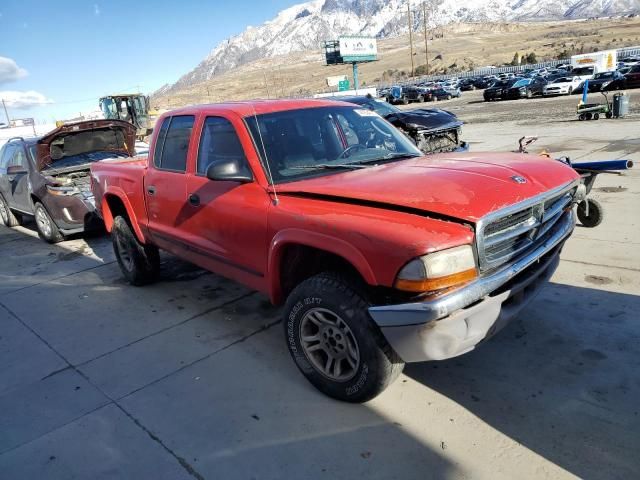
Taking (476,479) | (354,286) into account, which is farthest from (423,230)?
(476,479)

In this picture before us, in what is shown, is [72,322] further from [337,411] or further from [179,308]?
[337,411]

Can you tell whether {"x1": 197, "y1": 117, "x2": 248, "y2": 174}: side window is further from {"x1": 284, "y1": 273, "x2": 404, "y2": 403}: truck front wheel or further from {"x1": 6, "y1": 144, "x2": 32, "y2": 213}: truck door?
{"x1": 6, "y1": 144, "x2": 32, "y2": 213}: truck door

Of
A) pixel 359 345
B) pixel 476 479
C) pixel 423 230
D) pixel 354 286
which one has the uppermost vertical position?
pixel 423 230

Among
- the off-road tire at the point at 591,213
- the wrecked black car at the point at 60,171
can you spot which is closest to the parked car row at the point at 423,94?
the wrecked black car at the point at 60,171

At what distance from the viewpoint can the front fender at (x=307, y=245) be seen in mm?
2510

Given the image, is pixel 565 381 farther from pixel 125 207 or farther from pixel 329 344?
pixel 125 207

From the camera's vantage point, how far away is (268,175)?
3275 mm

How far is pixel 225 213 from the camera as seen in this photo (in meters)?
3.49

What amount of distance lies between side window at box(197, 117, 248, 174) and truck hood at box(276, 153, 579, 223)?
0.56 meters

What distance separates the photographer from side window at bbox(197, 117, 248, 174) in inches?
138

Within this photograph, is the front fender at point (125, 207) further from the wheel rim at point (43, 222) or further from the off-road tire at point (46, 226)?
the wheel rim at point (43, 222)

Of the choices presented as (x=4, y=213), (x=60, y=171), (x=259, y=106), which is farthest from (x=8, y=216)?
(x=259, y=106)

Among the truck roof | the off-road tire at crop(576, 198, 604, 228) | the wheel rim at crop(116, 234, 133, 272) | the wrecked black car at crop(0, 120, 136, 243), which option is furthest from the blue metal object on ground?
the wrecked black car at crop(0, 120, 136, 243)

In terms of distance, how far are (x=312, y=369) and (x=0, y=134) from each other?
1489 inches
